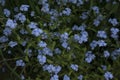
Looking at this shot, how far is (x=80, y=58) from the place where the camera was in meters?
2.56

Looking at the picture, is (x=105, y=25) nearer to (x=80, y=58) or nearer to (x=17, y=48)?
(x=80, y=58)

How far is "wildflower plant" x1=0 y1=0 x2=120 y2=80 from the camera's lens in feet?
8.16

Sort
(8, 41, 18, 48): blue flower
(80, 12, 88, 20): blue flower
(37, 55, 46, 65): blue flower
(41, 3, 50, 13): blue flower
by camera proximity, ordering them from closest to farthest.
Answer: (37, 55, 46, 65): blue flower, (8, 41, 18, 48): blue flower, (41, 3, 50, 13): blue flower, (80, 12, 88, 20): blue flower

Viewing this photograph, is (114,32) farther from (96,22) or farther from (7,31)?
(7,31)

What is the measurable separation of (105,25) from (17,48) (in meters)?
0.72

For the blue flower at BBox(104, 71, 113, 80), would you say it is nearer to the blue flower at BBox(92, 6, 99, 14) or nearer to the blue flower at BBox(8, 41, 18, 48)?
the blue flower at BBox(92, 6, 99, 14)

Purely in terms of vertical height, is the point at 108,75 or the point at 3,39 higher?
the point at 3,39

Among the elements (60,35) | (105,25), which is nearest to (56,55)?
(60,35)

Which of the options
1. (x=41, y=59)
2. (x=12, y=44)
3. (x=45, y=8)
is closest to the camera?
(x=41, y=59)

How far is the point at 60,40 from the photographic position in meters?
2.52

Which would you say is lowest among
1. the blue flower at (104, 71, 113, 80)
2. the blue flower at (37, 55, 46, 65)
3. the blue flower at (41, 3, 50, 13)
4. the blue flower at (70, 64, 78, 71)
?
the blue flower at (104, 71, 113, 80)

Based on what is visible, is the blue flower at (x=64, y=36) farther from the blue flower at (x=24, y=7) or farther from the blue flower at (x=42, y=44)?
the blue flower at (x=24, y=7)

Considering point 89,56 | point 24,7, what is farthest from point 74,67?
point 24,7

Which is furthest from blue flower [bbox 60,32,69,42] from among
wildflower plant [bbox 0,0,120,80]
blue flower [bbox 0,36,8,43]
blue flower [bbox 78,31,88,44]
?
blue flower [bbox 0,36,8,43]
